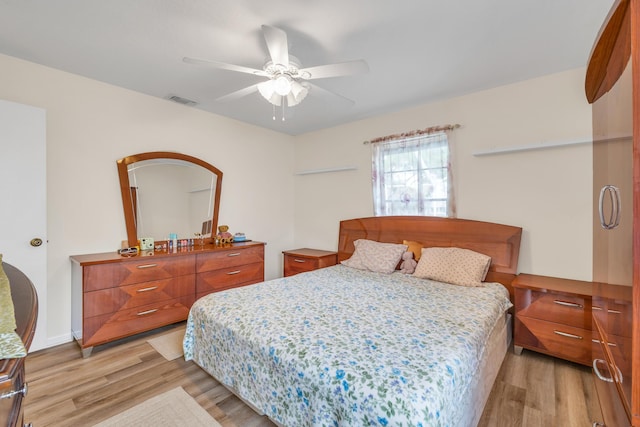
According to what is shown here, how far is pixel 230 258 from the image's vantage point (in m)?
3.44

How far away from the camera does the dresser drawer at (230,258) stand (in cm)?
319

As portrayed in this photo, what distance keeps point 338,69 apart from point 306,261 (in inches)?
104

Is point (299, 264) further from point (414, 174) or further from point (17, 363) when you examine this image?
point (17, 363)

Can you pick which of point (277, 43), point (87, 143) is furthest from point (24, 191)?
point (277, 43)

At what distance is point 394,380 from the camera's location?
47.1 inches

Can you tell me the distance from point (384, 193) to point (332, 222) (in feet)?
3.20

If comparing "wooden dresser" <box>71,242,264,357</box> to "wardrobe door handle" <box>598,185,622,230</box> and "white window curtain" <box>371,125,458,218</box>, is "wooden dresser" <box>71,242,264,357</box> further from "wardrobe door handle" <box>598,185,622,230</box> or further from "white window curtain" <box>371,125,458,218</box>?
"wardrobe door handle" <box>598,185,622,230</box>

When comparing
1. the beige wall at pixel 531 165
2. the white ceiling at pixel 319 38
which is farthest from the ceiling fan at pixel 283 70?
the beige wall at pixel 531 165

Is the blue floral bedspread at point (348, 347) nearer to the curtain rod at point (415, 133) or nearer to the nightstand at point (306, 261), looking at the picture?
the nightstand at point (306, 261)

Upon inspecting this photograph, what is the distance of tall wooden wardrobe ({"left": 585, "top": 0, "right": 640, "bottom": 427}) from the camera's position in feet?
2.01

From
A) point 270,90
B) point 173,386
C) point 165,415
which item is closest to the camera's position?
point 165,415

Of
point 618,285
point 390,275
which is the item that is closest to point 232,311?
point 390,275

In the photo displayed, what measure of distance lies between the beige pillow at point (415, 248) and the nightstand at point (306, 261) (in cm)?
113

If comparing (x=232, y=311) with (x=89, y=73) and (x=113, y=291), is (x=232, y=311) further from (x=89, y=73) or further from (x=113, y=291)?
(x=89, y=73)
